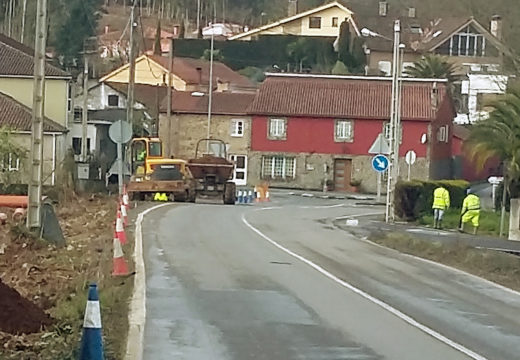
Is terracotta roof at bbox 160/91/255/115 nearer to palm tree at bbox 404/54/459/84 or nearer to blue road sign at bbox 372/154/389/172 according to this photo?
palm tree at bbox 404/54/459/84

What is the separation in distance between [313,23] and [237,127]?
37383 millimetres

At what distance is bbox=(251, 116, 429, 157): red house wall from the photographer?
73.8 meters

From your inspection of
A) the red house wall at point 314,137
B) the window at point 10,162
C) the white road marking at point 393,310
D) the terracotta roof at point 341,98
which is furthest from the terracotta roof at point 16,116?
the white road marking at point 393,310

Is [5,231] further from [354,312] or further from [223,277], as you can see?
[354,312]

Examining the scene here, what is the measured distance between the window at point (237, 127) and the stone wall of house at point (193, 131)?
0.48 feet

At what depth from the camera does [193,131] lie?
251 feet

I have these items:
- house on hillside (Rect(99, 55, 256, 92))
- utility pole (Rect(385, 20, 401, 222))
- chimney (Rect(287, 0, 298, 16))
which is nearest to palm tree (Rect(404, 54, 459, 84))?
house on hillside (Rect(99, 55, 256, 92))

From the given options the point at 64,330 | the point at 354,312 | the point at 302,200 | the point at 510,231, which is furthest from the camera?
the point at 302,200

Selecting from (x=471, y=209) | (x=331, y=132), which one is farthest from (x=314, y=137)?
(x=471, y=209)

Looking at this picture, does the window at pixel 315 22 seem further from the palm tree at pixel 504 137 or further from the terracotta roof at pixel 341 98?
the palm tree at pixel 504 137

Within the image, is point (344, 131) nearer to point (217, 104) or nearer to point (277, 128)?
point (277, 128)

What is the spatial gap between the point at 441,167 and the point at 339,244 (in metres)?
50.4

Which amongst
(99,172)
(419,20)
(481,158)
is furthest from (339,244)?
(419,20)

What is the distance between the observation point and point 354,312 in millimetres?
15398
